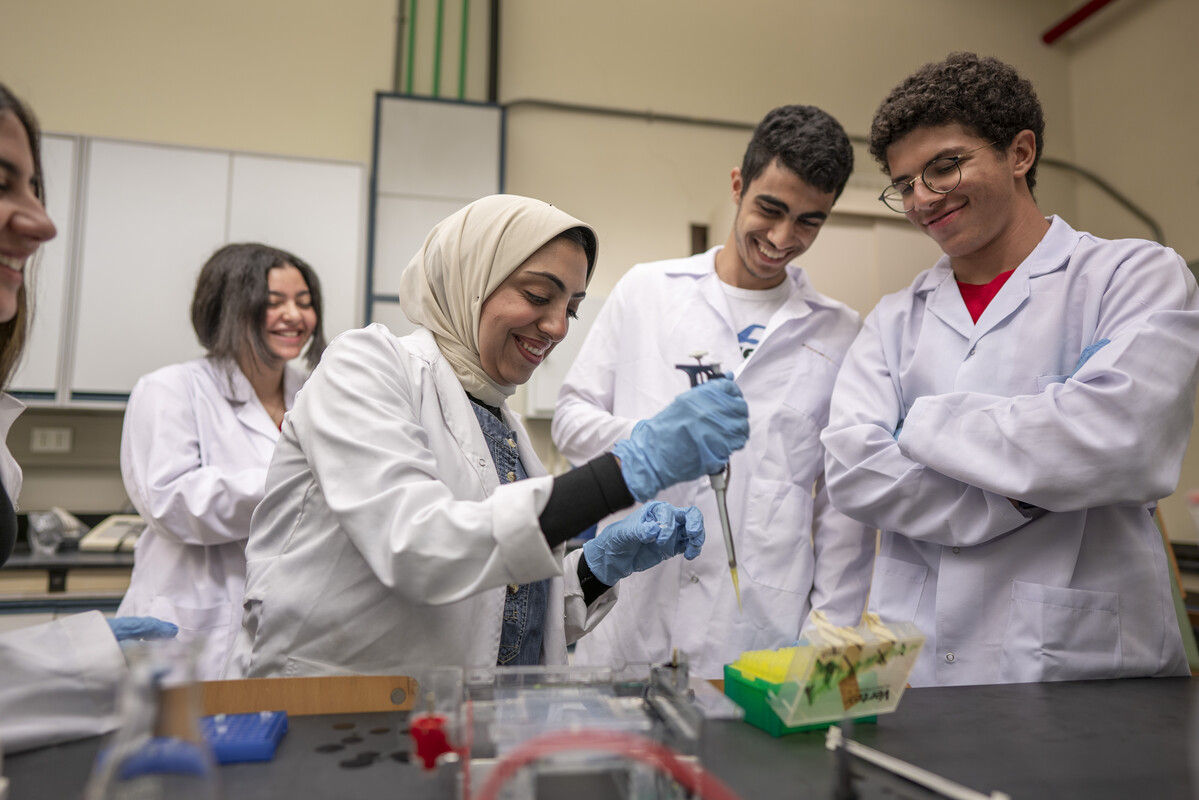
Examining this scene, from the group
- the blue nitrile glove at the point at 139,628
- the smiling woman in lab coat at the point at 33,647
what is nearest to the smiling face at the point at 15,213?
the smiling woman in lab coat at the point at 33,647

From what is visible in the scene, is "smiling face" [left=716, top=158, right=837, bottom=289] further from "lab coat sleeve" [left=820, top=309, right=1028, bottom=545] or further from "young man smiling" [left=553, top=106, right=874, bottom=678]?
"lab coat sleeve" [left=820, top=309, right=1028, bottom=545]

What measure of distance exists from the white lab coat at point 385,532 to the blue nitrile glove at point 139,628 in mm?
160

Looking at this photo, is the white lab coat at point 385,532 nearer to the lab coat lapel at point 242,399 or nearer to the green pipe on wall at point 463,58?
the lab coat lapel at point 242,399

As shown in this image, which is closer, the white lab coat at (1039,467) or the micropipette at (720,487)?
the micropipette at (720,487)

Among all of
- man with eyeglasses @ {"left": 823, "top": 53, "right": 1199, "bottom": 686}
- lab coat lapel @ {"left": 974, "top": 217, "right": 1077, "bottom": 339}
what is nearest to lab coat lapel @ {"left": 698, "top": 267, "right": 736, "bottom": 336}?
man with eyeglasses @ {"left": 823, "top": 53, "right": 1199, "bottom": 686}

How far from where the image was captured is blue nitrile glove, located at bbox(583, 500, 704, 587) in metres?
1.25

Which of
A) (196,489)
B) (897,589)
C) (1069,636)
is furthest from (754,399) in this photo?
(196,489)

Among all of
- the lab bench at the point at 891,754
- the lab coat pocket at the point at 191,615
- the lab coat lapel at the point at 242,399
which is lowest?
the lab coat pocket at the point at 191,615

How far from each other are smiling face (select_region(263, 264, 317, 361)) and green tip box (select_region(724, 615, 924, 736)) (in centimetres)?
166

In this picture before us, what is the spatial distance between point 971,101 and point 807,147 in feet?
1.14

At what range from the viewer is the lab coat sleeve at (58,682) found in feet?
2.59

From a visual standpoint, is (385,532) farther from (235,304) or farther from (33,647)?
(235,304)

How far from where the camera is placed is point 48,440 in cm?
314

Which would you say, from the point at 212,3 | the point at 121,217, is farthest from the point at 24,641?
the point at 212,3
